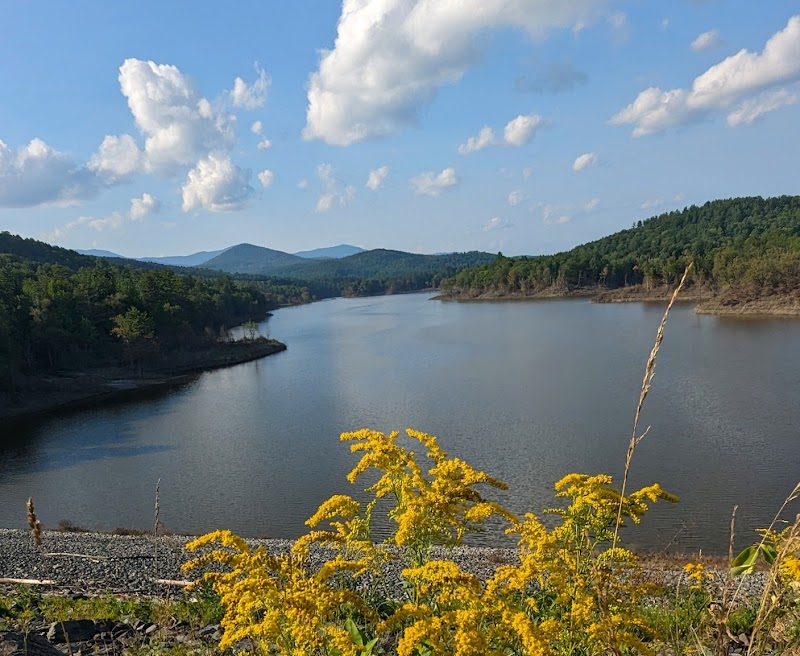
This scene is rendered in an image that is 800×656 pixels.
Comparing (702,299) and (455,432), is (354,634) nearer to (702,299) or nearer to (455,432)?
(455,432)

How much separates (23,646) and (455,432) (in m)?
22.8

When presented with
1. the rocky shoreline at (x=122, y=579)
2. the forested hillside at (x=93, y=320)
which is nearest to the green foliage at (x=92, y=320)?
the forested hillside at (x=93, y=320)

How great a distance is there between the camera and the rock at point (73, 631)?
5708 millimetres

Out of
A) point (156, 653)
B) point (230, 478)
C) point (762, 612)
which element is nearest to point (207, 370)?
point (230, 478)

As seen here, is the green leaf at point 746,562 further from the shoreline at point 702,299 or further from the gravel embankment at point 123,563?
the shoreline at point 702,299

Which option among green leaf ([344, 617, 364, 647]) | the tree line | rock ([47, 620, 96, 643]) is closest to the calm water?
the tree line

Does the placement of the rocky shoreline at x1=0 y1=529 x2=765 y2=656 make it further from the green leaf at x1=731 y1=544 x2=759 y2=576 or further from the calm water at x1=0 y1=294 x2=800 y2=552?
the calm water at x1=0 y1=294 x2=800 y2=552

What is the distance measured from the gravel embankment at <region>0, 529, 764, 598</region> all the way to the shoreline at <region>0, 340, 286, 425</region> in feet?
90.2

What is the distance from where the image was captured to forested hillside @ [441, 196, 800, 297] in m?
75.4

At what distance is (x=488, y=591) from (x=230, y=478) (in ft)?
71.1

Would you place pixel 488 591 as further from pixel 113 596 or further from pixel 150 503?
pixel 150 503

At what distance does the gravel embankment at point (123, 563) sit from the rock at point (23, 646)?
14.9 feet

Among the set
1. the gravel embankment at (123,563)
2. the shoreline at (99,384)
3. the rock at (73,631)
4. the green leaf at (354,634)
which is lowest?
the shoreline at (99,384)

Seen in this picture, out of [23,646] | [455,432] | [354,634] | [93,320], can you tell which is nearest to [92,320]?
[93,320]
